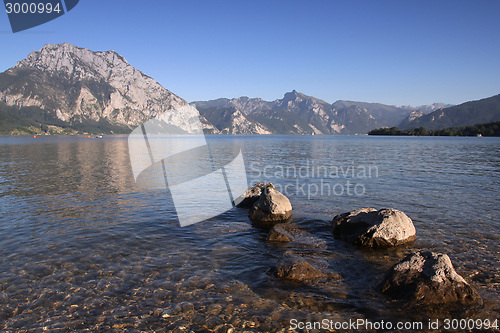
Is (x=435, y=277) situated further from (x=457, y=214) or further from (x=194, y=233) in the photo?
(x=457, y=214)

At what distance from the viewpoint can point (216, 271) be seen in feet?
33.5

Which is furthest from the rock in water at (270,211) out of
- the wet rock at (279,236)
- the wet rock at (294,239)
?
the wet rock at (279,236)

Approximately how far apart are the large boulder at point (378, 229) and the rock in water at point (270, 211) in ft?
12.0

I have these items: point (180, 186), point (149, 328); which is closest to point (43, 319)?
point (149, 328)

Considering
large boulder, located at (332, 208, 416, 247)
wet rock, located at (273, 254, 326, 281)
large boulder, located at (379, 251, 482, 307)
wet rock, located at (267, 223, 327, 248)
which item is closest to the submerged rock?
wet rock, located at (267, 223, 327, 248)

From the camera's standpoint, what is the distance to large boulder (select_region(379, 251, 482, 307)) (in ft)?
27.1

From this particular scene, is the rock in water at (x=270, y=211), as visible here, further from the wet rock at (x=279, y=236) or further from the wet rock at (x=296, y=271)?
the wet rock at (x=296, y=271)

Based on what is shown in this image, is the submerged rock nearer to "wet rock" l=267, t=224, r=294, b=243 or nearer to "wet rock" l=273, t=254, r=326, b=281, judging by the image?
"wet rock" l=267, t=224, r=294, b=243

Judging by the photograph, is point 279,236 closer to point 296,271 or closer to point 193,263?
point 296,271

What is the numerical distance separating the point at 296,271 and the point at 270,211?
701 cm

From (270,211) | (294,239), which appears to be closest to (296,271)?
(294,239)

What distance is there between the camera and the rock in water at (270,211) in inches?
656

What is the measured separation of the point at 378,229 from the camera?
12875 millimetres

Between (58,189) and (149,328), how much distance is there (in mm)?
22284
